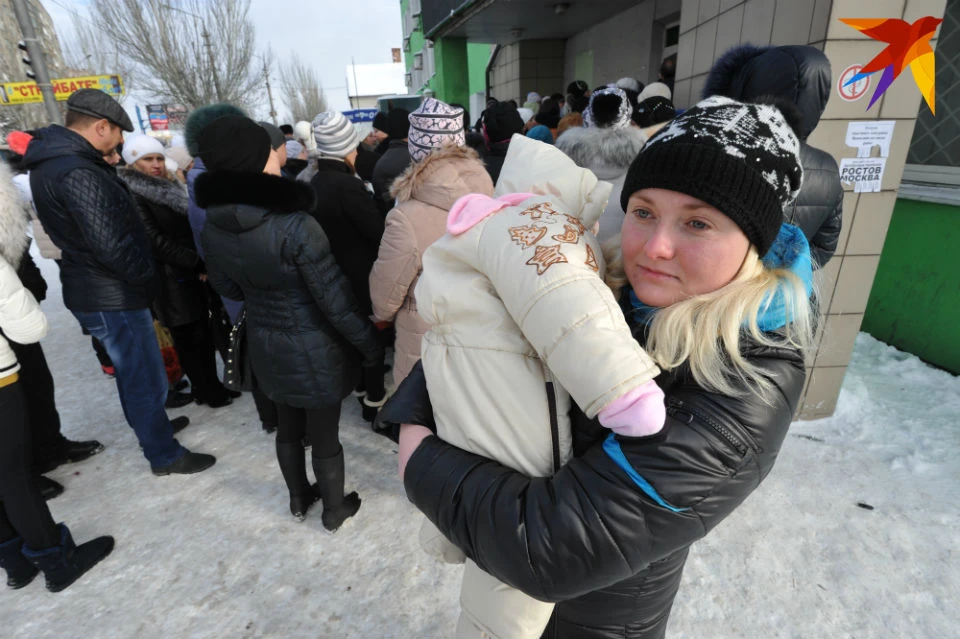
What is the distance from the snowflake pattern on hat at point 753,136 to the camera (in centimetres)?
87

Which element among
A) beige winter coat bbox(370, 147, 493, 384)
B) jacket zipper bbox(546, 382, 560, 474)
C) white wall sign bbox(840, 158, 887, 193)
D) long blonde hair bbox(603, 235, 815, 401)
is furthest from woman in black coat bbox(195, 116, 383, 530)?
white wall sign bbox(840, 158, 887, 193)

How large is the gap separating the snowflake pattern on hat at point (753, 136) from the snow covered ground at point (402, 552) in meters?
1.91

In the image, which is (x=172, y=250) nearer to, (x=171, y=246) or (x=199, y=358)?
(x=171, y=246)

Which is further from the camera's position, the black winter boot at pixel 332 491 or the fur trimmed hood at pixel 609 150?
the black winter boot at pixel 332 491

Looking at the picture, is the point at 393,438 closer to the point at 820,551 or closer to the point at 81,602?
the point at 81,602

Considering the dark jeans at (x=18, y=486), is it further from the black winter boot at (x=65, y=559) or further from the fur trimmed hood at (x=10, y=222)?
the fur trimmed hood at (x=10, y=222)

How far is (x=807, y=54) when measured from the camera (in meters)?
2.04

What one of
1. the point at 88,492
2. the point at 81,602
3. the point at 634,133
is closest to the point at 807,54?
the point at 634,133

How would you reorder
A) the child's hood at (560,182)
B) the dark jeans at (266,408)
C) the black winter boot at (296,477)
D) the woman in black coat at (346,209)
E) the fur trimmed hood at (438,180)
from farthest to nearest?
the dark jeans at (266,408) < the woman in black coat at (346,209) < the black winter boot at (296,477) < the fur trimmed hood at (438,180) < the child's hood at (560,182)

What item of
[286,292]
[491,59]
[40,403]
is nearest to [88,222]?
[286,292]

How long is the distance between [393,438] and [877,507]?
9.40 ft

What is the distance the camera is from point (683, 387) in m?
0.83

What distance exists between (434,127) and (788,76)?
1796mm

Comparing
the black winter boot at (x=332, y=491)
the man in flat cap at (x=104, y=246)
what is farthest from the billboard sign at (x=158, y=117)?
the black winter boot at (x=332, y=491)
